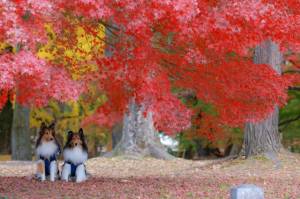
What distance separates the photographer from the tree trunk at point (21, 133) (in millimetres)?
25844

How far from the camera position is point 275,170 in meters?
17.6

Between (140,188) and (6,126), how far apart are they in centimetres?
2160

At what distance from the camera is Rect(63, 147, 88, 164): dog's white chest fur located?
43.9 ft

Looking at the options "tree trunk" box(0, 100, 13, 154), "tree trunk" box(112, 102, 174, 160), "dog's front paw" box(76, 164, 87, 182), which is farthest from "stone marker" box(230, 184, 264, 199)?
"tree trunk" box(0, 100, 13, 154)

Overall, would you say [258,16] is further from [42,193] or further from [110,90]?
[42,193]

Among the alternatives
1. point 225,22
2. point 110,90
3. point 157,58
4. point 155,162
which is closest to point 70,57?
point 110,90

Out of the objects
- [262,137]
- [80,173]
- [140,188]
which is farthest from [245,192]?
[262,137]

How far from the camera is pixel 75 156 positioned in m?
13.5

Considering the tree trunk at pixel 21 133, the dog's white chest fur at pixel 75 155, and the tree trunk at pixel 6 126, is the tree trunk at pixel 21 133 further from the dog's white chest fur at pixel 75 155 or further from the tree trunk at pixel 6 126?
the dog's white chest fur at pixel 75 155

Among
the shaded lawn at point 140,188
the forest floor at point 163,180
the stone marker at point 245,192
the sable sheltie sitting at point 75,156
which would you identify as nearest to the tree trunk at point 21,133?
the forest floor at point 163,180

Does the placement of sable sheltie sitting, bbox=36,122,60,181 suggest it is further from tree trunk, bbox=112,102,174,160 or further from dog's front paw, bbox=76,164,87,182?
tree trunk, bbox=112,102,174,160

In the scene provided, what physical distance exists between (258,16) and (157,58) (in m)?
Result: 2.19

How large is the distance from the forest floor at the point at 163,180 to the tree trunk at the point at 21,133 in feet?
14.3

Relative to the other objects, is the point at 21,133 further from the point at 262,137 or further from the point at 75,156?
the point at 75,156
